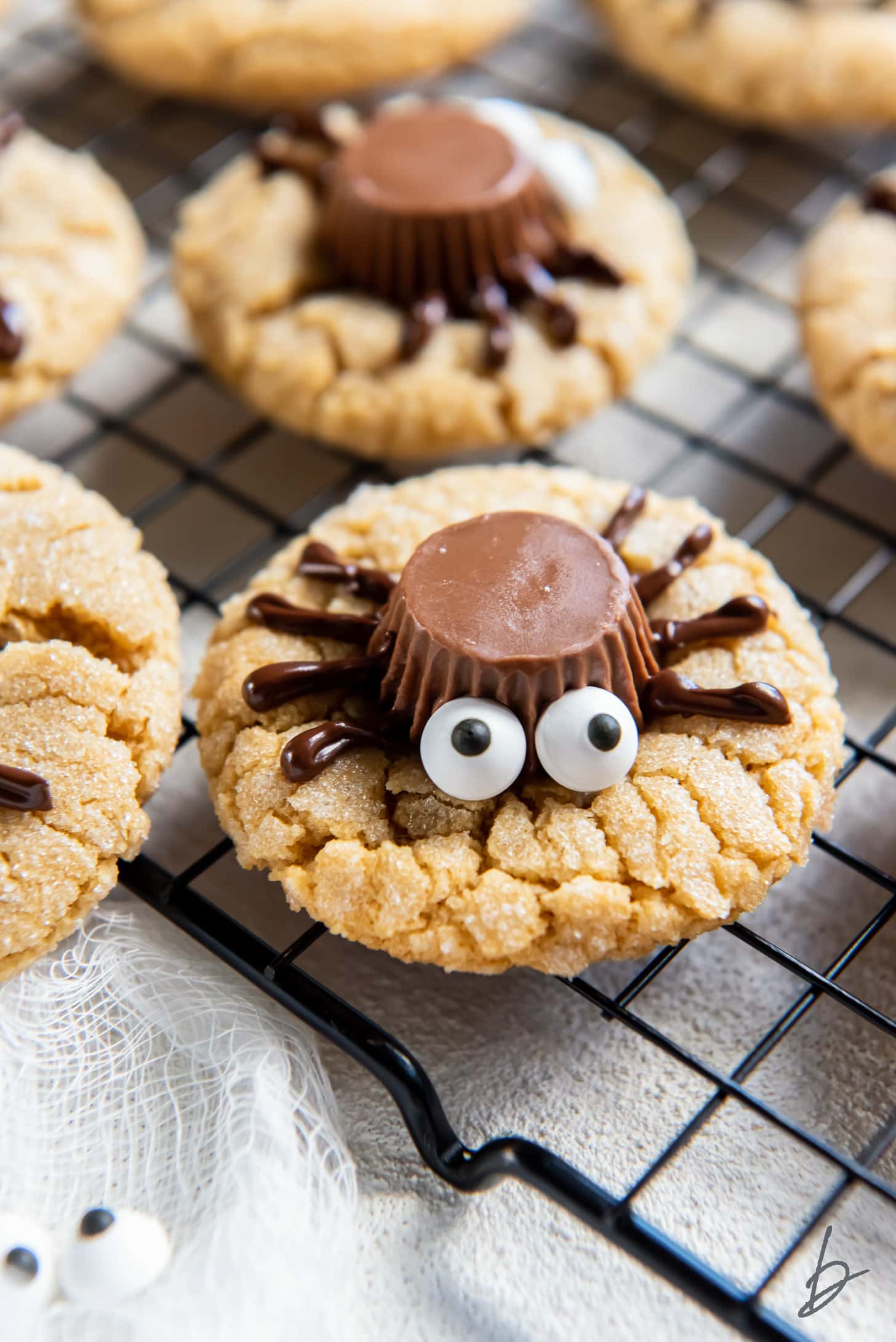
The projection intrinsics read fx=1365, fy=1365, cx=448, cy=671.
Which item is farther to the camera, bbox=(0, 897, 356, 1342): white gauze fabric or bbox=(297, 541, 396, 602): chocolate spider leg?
bbox=(297, 541, 396, 602): chocolate spider leg

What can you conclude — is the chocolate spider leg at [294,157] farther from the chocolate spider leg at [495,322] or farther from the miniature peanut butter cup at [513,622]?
the miniature peanut butter cup at [513,622]

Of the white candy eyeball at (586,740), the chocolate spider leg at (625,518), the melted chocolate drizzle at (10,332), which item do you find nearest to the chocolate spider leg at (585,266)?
the chocolate spider leg at (625,518)

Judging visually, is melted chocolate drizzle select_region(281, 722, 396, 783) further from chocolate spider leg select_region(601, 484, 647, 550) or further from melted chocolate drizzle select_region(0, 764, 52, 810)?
chocolate spider leg select_region(601, 484, 647, 550)

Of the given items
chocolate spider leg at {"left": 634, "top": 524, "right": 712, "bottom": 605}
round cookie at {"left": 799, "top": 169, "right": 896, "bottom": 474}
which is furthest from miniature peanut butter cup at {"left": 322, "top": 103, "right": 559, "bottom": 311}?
chocolate spider leg at {"left": 634, "top": 524, "right": 712, "bottom": 605}

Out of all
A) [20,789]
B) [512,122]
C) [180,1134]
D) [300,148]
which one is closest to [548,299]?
[512,122]

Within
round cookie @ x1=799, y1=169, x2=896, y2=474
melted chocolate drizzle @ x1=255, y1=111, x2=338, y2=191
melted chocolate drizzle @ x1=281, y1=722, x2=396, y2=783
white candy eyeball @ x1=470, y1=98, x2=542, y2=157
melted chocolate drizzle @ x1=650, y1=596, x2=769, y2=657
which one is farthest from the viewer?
melted chocolate drizzle @ x1=255, y1=111, x2=338, y2=191

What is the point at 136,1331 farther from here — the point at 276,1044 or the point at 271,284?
the point at 271,284

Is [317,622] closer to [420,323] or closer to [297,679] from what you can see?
[297,679]
